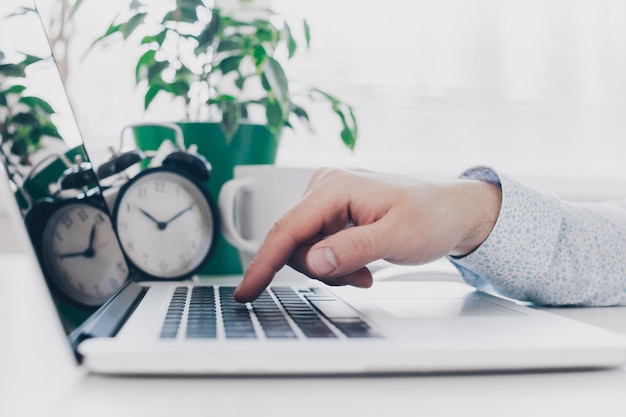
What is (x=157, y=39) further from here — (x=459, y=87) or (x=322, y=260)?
(x=459, y=87)

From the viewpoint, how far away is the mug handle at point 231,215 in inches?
30.8

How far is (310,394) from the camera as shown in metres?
0.31

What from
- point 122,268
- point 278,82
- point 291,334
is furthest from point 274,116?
point 291,334

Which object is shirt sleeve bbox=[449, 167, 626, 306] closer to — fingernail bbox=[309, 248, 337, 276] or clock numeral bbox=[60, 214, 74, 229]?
fingernail bbox=[309, 248, 337, 276]

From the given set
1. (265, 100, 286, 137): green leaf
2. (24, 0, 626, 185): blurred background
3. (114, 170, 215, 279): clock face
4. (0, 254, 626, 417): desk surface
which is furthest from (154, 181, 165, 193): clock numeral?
(24, 0, 626, 185): blurred background

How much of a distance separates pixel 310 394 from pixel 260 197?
0.50m

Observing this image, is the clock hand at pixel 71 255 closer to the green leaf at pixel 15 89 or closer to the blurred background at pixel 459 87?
the green leaf at pixel 15 89

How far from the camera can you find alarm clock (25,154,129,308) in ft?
1.35

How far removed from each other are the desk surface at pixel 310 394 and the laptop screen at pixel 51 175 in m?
0.04

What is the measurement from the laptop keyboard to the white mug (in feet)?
0.54

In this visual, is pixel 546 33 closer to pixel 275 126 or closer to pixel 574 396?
pixel 275 126

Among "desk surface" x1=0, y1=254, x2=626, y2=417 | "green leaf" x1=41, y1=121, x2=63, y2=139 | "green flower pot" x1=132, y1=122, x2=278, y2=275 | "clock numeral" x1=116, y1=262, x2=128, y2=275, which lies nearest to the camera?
"desk surface" x1=0, y1=254, x2=626, y2=417

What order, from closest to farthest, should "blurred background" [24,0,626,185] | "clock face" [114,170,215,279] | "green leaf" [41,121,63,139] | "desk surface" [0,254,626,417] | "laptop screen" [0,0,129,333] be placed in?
"desk surface" [0,254,626,417] → "laptop screen" [0,0,129,333] → "green leaf" [41,121,63,139] → "clock face" [114,170,215,279] → "blurred background" [24,0,626,185]

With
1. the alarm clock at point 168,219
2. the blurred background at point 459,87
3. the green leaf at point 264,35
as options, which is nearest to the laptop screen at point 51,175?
the alarm clock at point 168,219
